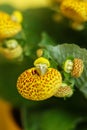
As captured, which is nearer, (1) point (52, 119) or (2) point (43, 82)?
(2) point (43, 82)

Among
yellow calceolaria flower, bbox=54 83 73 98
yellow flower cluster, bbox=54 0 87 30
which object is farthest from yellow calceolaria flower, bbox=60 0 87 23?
yellow calceolaria flower, bbox=54 83 73 98

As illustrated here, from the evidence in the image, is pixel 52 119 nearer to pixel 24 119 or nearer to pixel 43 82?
pixel 24 119

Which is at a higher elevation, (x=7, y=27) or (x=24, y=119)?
(x=7, y=27)

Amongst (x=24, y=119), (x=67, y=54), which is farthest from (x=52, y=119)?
(x=67, y=54)

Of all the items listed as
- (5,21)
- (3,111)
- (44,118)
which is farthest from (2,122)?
Result: (5,21)

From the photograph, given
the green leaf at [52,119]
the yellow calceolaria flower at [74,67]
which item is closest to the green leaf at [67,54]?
the yellow calceolaria flower at [74,67]
